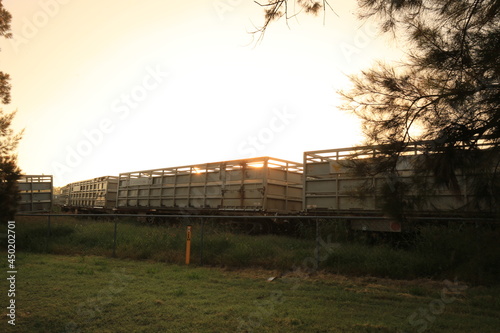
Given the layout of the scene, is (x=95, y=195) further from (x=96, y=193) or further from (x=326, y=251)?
(x=326, y=251)

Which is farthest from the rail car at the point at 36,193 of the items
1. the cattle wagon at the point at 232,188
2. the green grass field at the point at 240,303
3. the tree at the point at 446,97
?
the tree at the point at 446,97

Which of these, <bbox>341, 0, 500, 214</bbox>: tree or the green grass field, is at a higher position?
<bbox>341, 0, 500, 214</bbox>: tree

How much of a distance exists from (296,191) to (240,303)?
→ 9.43m

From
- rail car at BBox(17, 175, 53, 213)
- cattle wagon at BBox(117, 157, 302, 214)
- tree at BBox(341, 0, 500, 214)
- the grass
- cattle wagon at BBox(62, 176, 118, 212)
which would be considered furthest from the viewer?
cattle wagon at BBox(62, 176, 118, 212)

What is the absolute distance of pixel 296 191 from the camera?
14.9m

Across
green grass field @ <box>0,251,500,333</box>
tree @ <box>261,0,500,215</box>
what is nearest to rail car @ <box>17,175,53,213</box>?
green grass field @ <box>0,251,500,333</box>

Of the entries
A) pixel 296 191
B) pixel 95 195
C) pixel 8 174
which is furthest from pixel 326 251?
pixel 95 195

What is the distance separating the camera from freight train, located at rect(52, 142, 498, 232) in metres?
5.40

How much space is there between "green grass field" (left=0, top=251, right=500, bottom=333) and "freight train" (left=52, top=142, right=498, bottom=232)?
4.23 ft

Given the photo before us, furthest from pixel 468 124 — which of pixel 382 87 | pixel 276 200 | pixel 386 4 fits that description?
pixel 276 200

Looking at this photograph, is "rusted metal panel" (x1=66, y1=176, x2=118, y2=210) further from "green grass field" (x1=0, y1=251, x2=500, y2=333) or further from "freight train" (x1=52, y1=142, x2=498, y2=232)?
"green grass field" (x1=0, y1=251, x2=500, y2=333)

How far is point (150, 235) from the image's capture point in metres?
12.3

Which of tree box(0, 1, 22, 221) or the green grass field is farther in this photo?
tree box(0, 1, 22, 221)

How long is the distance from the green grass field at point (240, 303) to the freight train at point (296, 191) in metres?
1.29
